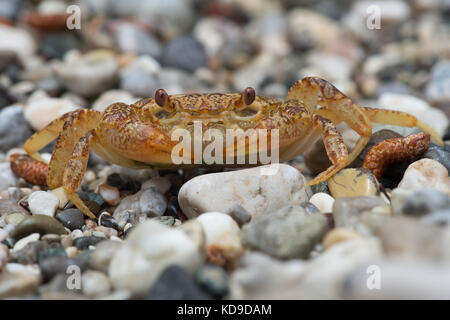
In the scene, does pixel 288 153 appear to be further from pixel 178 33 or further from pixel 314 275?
pixel 178 33

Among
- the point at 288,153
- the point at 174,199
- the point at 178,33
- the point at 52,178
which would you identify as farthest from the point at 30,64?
the point at 288,153

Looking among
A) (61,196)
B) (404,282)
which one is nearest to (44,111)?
(61,196)


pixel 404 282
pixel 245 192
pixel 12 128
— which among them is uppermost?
pixel 12 128

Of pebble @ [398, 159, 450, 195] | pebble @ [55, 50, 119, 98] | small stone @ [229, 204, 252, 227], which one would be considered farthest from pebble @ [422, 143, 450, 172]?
pebble @ [55, 50, 119, 98]

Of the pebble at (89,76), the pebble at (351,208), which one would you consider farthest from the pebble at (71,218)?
the pebble at (89,76)

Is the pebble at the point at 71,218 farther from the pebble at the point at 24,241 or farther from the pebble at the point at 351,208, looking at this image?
the pebble at the point at 351,208

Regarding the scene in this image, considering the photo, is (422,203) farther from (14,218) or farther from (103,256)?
(14,218)

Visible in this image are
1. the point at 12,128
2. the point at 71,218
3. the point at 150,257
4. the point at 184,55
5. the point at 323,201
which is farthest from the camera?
the point at 184,55
